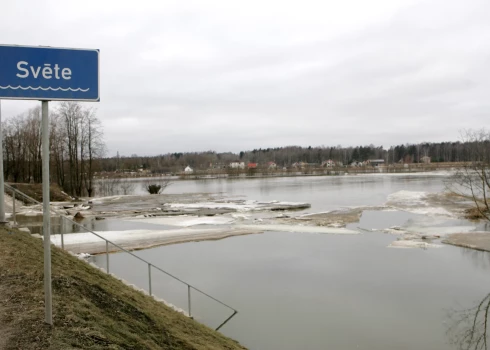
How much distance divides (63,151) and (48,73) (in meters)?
56.1

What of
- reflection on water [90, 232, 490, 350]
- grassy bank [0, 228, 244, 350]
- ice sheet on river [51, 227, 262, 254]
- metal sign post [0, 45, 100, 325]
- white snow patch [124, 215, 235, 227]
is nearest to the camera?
metal sign post [0, 45, 100, 325]

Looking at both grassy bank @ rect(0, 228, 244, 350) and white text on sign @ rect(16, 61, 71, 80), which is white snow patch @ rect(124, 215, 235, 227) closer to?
grassy bank @ rect(0, 228, 244, 350)

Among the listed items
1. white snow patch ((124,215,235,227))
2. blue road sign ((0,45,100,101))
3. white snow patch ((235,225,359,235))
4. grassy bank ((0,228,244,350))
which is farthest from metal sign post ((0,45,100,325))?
white snow patch ((124,215,235,227))

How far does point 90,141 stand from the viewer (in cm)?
5603

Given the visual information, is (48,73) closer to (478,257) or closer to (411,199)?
(478,257)

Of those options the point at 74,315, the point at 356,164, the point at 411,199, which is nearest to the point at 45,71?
the point at 74,315

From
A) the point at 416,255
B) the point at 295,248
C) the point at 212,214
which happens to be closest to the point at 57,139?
the point at 212,214

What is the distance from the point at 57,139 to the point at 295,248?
43.5m

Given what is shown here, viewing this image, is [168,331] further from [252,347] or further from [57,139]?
[57,139]

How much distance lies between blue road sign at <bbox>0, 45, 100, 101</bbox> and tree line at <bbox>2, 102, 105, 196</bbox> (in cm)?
5274

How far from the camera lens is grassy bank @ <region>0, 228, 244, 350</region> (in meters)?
4.47

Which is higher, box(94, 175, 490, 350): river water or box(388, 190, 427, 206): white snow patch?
box(388, 190, 427, 206): white snow patch

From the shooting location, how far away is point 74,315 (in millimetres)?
4988

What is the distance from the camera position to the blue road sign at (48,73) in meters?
3.69
